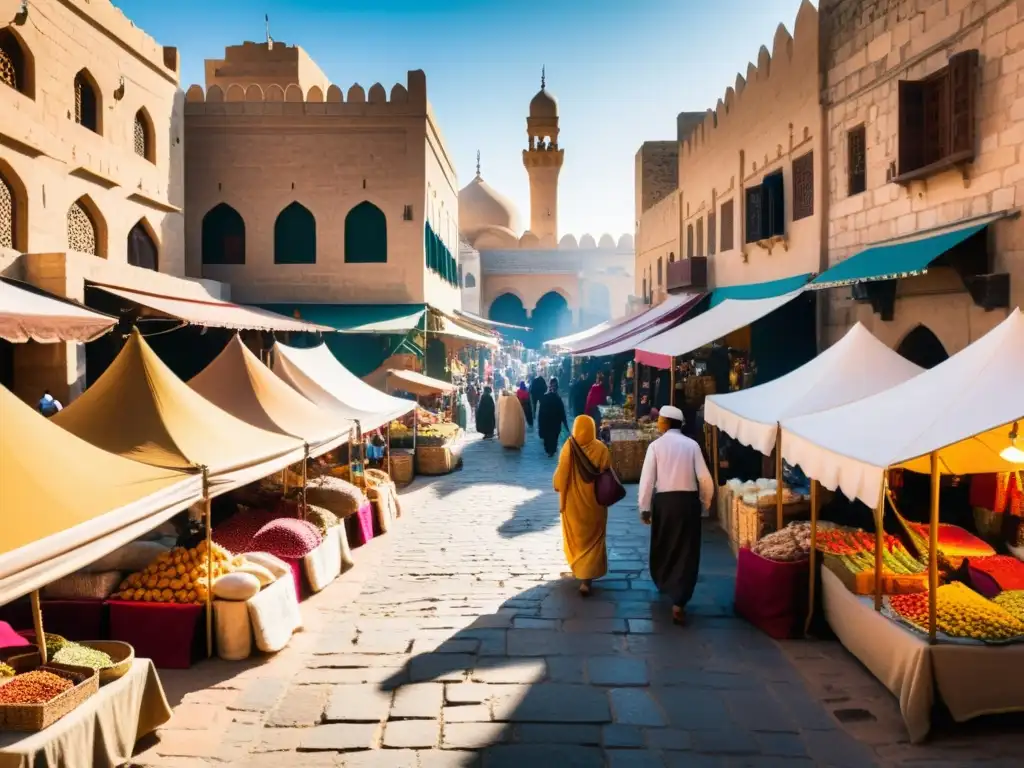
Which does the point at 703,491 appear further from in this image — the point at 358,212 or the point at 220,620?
the point at 358,212

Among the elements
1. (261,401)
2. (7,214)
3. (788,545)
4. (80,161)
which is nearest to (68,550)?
(261,401)

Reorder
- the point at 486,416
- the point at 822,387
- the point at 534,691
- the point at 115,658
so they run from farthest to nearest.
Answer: the point at 486,416 → the point at 822,387 → the point at 534,691 → the point at 115,658

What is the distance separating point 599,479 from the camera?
6457mm

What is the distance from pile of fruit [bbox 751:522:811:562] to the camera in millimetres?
5828

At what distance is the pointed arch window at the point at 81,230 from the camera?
11.6 m

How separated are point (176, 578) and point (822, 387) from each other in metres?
4.89

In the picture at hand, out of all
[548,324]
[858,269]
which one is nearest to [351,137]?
[858,269]

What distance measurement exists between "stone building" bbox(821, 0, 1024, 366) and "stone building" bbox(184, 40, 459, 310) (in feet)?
29.0

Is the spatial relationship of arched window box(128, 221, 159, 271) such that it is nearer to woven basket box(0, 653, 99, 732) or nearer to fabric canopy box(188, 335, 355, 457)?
fabric canopy box(188, 335, 355, 457)

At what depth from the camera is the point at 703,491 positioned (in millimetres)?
5988

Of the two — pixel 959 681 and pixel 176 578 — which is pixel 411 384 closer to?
pixel 176 578

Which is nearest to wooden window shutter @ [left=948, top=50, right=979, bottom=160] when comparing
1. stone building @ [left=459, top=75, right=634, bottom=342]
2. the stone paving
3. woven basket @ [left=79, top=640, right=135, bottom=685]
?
the stone paving

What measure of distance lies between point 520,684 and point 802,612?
7.05ft

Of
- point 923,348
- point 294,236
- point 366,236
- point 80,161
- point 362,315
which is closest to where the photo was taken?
point 923,348
